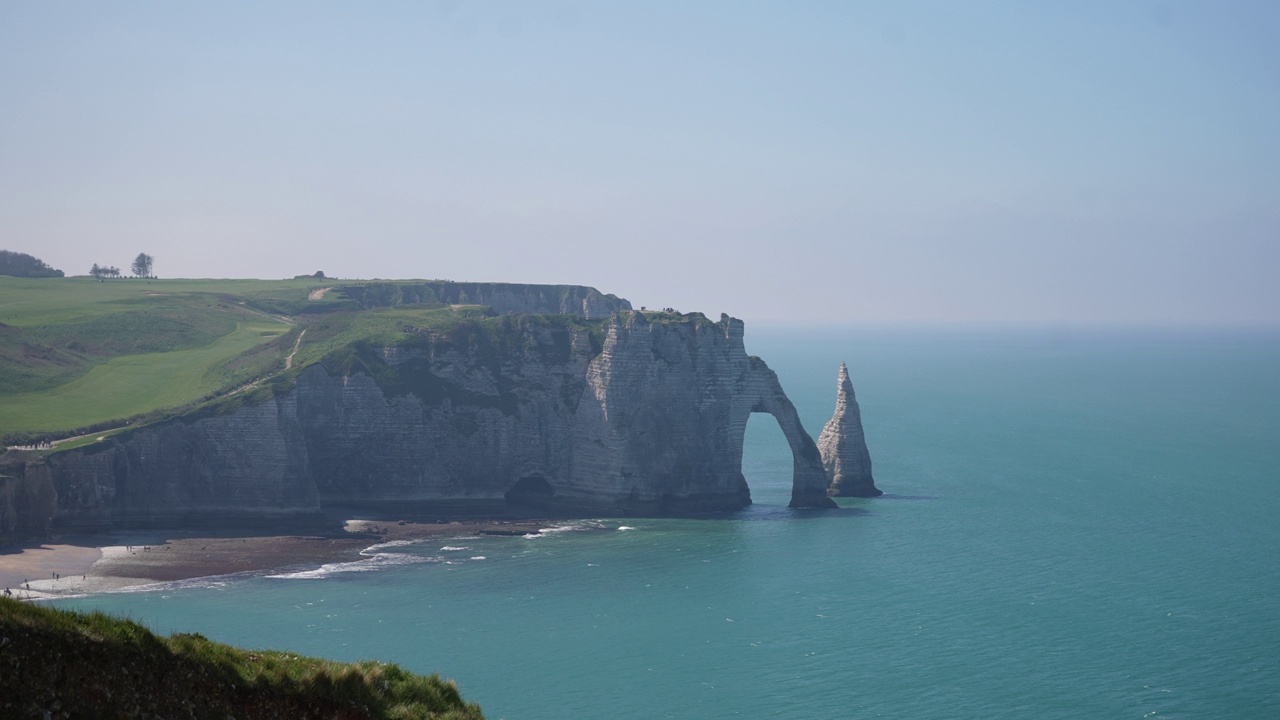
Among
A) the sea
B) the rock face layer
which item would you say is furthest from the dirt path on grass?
the sea

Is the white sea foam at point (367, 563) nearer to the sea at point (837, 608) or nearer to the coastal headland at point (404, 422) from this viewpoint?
the sea at point (837, 608)

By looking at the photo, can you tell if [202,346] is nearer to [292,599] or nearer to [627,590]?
[292,599]

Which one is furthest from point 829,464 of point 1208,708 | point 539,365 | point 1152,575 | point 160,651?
point 160,651

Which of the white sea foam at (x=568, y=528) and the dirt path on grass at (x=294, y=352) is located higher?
the dirt path on grass at (x=294, y=352)

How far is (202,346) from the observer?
107 m

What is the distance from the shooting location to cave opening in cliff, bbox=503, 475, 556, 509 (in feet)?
301

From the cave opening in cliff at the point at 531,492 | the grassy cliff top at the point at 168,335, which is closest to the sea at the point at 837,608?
the cave opening in cliff at the point at 531,492

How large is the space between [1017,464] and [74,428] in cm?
8317

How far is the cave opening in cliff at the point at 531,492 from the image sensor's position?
301 feet

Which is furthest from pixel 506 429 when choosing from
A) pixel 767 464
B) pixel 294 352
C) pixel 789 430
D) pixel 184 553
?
pixel 767 464

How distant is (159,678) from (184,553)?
59021 millimetres

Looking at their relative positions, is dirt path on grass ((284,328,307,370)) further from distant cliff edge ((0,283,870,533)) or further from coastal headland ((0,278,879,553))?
distant cliff edge ((0,283,870,533))

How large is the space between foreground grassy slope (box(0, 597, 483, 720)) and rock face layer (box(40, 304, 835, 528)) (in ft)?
208

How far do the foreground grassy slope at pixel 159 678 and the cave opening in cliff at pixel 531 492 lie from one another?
224 feet
